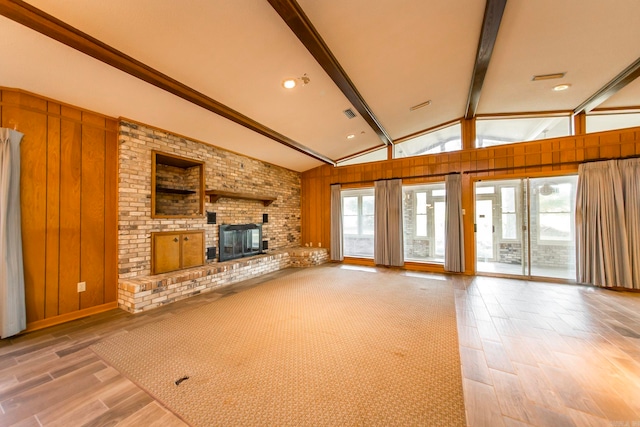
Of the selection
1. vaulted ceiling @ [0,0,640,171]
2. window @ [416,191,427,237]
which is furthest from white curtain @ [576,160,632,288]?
window @ [416,191,427,237]

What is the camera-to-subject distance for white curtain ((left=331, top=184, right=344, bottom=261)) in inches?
250

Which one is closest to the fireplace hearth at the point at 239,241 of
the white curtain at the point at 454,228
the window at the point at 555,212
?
the white curtain at the point at 454,228

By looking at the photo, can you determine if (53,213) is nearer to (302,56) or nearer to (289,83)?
(289,83)

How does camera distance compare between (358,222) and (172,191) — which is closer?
(172,191)

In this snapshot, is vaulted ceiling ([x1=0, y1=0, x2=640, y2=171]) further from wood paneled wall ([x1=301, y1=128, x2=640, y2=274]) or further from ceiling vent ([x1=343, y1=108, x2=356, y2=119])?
wood paneled wall ([x1=301, y1=128, x2=640, y2=274])

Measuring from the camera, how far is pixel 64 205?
2.85 m

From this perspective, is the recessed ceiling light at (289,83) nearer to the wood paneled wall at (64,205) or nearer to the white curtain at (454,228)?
the wood paneled wall at (64,205)

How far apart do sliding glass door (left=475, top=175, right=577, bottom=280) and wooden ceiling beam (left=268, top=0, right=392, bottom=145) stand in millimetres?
3433

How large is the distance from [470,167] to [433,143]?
3.17 feet

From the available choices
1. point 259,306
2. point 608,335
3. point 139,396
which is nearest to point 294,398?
point 139,396

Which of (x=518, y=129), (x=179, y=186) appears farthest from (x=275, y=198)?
(x=518, y=129)

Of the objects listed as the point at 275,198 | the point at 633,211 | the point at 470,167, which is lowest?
the point at 633,211

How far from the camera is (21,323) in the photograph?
2.46 metres

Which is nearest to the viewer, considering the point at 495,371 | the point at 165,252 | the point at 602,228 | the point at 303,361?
the point at 495,371
